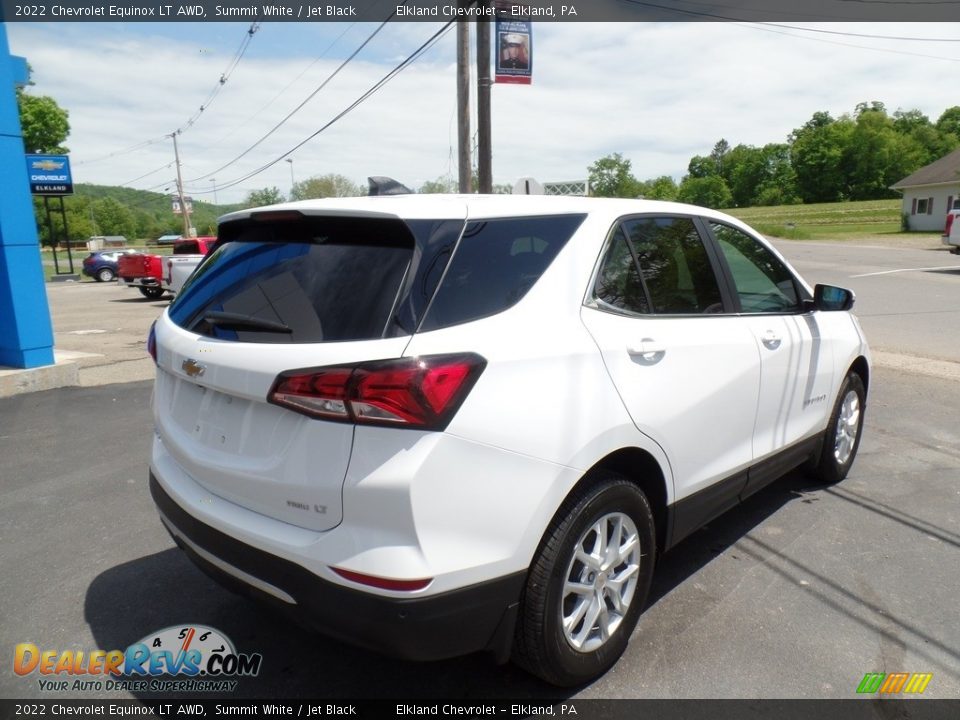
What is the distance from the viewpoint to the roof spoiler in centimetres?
337

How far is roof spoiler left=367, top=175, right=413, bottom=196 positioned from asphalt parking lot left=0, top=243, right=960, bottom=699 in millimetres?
2010

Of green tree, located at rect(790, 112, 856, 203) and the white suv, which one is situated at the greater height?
green tree, located at rect(790, 112, 856, 203)

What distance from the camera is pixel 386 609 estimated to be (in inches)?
78.5

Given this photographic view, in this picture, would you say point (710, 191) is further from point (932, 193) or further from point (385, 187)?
point (385, 187)

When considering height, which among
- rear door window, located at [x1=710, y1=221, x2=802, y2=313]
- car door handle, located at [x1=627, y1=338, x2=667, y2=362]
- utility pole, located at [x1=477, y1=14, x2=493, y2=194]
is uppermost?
utility pole, located at [x1=477, y1=14, x2=493, y2=194]

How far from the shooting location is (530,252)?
249cm

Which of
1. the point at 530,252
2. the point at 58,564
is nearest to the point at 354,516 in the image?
the point at 530,252

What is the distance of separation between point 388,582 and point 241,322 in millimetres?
1033

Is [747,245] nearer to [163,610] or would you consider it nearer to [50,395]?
[163,610]

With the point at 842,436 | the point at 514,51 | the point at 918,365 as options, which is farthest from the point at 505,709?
the point at 514,51

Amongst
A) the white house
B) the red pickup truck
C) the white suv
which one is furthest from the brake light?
the white house

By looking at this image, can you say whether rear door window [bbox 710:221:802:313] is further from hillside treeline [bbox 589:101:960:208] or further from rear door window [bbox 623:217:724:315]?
hillside treeline [bbox 589:101:960:208]

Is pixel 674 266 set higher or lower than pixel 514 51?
lower

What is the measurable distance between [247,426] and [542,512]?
1.02 m
